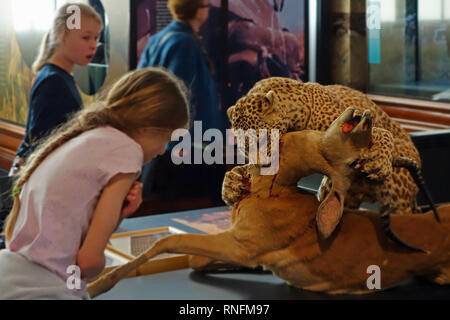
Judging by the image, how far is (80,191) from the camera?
4.58 ft

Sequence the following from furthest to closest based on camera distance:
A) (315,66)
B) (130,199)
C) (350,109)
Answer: (315,66)
(130,199)
(350,109)

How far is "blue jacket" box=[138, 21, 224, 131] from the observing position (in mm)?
3789

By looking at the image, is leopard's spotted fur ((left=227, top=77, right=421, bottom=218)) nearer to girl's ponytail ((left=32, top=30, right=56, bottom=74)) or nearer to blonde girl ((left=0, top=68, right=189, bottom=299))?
blonde girl ((left=0, top=68, right=189, bottom=299))

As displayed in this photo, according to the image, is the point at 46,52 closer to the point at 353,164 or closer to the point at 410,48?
the point at 353,164

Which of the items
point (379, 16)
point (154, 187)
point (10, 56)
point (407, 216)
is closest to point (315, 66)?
point (379, 16)

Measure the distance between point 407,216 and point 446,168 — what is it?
508 millimetres

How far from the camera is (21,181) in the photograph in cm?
147

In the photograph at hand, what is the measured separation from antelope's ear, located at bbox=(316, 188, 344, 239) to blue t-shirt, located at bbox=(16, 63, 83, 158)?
1509 millimetres

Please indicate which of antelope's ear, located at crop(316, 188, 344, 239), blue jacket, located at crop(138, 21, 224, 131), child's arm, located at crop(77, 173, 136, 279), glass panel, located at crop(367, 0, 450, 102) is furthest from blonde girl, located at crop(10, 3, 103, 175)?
glass panel, located at crop(367, 0, 450, 102)

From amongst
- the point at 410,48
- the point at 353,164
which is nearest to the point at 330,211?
the point at 353,164

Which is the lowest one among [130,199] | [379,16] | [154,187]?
A: [154,187]

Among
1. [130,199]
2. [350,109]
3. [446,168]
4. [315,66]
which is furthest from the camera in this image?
[315,66]

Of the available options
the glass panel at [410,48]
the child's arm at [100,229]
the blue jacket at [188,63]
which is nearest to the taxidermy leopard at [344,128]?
the child's arm at [100,229]
